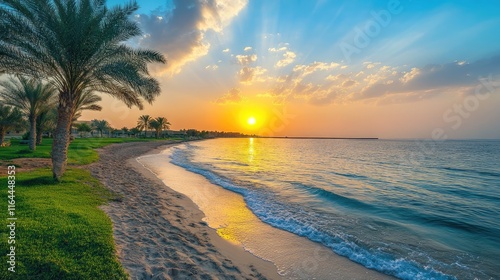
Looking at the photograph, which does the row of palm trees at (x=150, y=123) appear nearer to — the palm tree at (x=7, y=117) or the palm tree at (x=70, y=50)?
the palm tree at (x=7, y=117)

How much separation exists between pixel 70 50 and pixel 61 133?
390cm

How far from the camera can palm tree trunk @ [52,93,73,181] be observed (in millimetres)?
11125

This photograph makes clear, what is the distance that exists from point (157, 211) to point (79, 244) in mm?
3911

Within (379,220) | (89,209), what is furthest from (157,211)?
(379,220)

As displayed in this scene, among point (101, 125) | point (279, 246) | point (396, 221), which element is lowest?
point (396, 221)

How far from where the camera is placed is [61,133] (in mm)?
11219

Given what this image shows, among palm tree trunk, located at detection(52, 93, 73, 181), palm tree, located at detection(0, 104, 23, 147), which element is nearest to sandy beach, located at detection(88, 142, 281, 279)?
palm tree trunk, located at detection(52, 93, 73, 181)

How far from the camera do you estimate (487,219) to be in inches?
407

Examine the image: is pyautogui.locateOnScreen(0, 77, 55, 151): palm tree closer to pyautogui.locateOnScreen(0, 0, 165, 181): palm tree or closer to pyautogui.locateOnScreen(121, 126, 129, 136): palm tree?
pyautogui.locateOnScreen(0, 0, 165, 181): palm tree

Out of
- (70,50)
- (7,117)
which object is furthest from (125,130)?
(70,50)

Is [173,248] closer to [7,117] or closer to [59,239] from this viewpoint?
[59,239]

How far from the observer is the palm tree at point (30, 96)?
23.1 m

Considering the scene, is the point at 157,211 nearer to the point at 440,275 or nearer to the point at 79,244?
the point at 79,244

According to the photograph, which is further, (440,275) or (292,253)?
(292,253)
